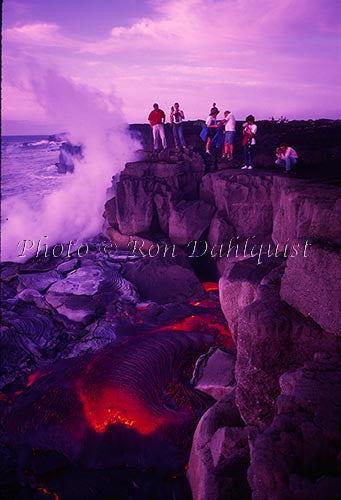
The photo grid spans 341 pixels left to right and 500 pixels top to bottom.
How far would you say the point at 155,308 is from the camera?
10195mm

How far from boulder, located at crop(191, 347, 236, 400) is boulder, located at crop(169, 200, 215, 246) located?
5.75m

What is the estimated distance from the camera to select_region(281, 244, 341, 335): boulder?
13.3 feet

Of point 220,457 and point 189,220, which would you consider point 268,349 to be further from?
point 189,220

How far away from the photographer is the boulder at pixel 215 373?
6.74 metres

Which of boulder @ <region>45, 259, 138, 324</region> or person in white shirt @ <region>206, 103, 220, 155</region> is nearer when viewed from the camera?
boulder @ <region>45, 259, 138, 324</region>

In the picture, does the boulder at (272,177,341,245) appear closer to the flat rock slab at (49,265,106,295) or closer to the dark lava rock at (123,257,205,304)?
the dark lava rock at (123,257,205,304)

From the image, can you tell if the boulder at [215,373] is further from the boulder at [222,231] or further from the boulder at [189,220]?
the boulder at [189,220]

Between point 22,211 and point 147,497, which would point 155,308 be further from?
point 22,211

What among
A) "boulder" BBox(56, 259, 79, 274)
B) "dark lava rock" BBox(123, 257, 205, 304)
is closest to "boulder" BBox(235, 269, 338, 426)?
"dark lava rock" BBox(123, 257, 205, 304)

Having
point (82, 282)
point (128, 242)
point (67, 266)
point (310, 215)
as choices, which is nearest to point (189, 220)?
point (128, 242)

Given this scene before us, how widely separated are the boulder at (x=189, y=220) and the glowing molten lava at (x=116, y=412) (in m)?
6.80

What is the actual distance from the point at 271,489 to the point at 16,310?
29.5ft

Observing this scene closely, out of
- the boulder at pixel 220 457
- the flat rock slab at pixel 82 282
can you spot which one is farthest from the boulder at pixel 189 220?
the boulder at pixel 220 457

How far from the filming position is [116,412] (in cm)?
658
